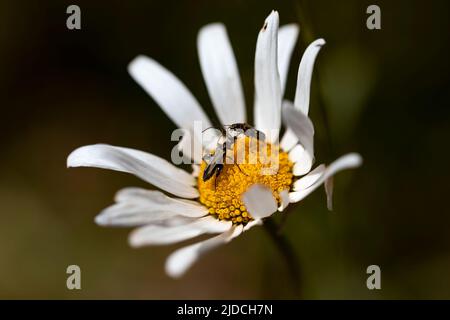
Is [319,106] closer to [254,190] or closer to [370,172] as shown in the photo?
[254,190]

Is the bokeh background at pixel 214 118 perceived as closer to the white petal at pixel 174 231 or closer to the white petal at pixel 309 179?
the white petal at pixel 309 179

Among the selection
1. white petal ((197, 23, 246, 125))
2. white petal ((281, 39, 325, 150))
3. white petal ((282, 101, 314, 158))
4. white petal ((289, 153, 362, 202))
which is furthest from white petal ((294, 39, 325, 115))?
white petal ((197, 23, 246, 125))

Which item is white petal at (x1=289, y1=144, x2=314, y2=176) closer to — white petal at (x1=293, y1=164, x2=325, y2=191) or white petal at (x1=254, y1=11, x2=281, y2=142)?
white petal at (x1=293, y1=164, x2=325, y2=191)

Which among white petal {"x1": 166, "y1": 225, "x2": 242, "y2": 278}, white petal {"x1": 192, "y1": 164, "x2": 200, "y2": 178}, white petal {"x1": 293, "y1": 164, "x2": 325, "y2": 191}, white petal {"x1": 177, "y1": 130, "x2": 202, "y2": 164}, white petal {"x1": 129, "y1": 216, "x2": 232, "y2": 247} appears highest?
white petal {"x1": 177, "y1": 130, "x2": 202, "y2": 164}

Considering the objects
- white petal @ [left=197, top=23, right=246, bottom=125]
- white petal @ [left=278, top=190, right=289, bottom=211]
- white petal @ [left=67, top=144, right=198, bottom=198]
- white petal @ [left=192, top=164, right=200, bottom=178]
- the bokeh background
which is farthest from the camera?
the bokeh background

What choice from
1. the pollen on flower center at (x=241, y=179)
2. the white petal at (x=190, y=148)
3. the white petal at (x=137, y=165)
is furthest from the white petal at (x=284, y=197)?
the white petal at (x=190, y=148)

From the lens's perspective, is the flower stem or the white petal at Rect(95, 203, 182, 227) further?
the flower stem
